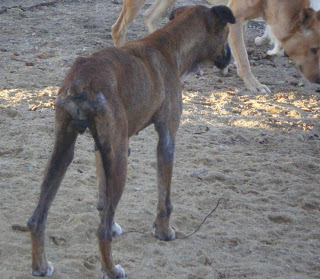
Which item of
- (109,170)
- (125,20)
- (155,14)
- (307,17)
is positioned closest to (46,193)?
(109,170)

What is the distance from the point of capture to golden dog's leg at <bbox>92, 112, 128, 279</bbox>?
10.2 ft

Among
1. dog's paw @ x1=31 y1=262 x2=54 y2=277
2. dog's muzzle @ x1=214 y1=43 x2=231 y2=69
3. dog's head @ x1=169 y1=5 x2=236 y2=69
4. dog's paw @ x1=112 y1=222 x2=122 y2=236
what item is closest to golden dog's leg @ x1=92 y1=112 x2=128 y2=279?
dog's paw @ x1=31 y1=262 x2=54 y2=277

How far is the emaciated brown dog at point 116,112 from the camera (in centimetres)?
310

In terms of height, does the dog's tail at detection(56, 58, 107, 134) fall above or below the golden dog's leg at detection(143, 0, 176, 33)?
above

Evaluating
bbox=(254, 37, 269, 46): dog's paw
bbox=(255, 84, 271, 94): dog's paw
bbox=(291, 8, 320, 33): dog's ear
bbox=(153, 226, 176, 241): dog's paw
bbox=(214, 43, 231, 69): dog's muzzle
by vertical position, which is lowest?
bbox=(255, 84, 271, 94): dog's paw

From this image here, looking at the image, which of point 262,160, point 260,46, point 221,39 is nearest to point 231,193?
point 262,160

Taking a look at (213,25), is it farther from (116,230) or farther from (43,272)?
(43,272)

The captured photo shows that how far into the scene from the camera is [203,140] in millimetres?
5766

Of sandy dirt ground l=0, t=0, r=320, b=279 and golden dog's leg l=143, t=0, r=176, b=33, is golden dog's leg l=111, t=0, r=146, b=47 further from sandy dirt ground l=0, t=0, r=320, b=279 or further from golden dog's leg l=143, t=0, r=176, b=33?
sandy dirt ground l=0, t=0, r=320, b=279

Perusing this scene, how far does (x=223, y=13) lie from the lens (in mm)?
4406

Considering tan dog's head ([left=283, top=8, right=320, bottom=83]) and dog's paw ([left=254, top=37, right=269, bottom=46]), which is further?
dog's paw ([left=254, top=37, right=269, bottom=46])

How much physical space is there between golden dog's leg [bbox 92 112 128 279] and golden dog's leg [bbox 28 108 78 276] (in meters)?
0.19

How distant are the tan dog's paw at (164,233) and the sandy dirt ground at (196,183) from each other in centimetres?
5

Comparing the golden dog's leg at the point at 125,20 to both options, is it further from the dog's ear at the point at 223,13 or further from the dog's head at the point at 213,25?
the dog's ear at the point at 223,13
